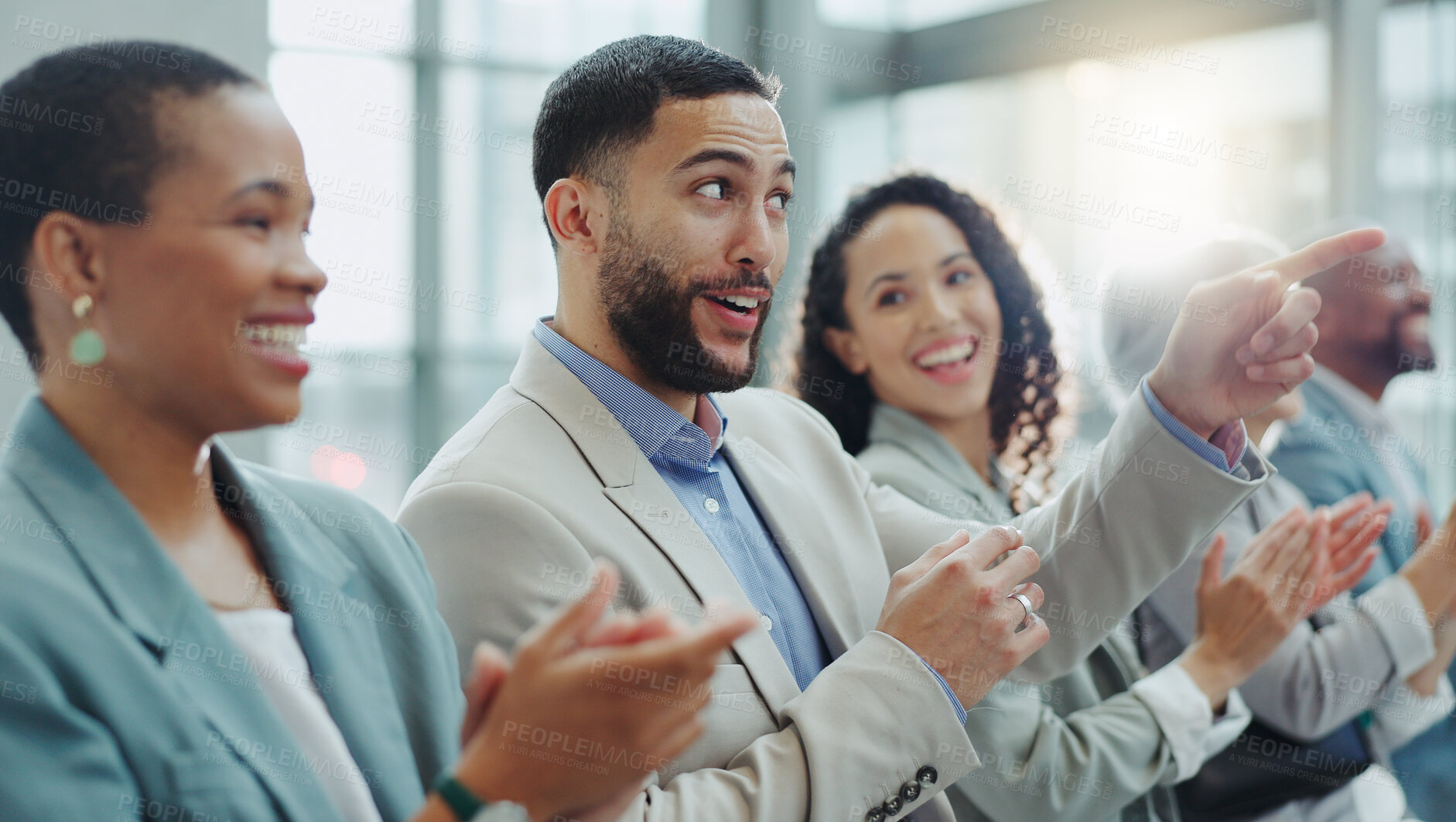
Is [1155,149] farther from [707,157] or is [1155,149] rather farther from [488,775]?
[488,775]

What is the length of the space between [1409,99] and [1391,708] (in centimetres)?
247

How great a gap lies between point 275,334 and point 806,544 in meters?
0.74

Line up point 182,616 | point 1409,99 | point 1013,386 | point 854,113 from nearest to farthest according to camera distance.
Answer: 1. point 182,616
2. point 1013,386
3. point 1409,99
4. point 854,113

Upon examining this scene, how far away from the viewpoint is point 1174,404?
4.40ft

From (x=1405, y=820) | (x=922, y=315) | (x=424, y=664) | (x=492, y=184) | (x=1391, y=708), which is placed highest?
(x=492, y=184)

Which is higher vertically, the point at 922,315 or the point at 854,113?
the point at 854,113

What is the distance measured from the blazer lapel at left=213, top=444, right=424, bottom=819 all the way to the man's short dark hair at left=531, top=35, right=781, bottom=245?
588 millimetres

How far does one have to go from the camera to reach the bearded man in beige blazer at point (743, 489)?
1.06 m

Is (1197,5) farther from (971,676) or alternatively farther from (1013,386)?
(971,676)

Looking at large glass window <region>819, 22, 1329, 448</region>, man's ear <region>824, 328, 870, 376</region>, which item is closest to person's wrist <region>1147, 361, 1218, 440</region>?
man's ear <region>824, 328, 870, 376</region>

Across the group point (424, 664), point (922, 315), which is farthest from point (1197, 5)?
point (424, 664)

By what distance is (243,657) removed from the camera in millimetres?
754

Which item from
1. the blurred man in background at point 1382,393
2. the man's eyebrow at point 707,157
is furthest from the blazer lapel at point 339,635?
the blurred man in background at point 1382,393

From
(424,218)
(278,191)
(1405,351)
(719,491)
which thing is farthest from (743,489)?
(424,218)
